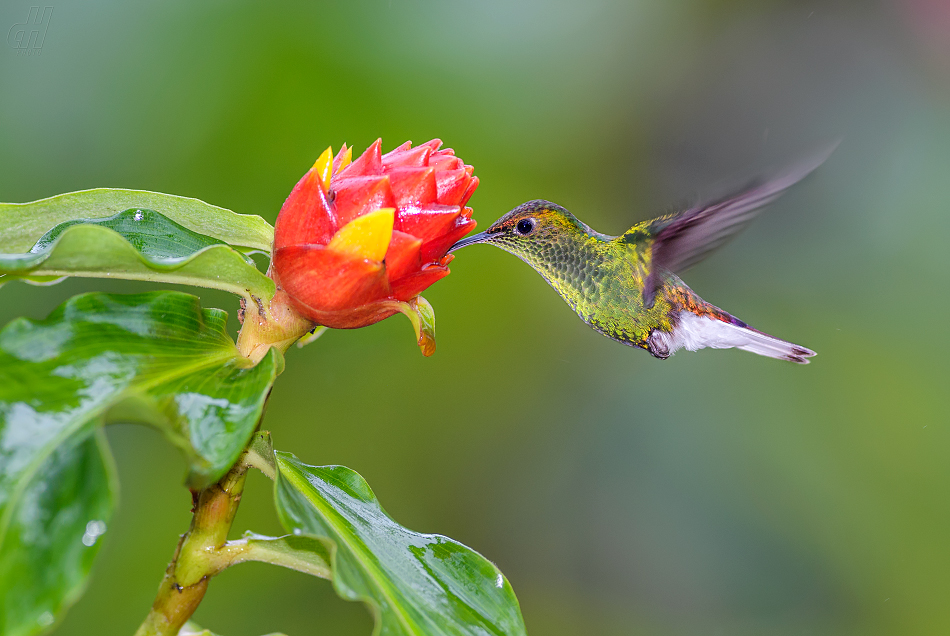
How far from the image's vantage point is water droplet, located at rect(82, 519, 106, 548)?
667 millimetres

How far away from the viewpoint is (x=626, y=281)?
5.36 ft

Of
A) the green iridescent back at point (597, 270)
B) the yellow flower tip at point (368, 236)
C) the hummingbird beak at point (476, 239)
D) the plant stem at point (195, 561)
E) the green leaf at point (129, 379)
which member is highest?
the green iridescent back at point (597, 270)

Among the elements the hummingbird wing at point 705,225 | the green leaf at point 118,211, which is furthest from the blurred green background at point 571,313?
the green leaf at point 118,211

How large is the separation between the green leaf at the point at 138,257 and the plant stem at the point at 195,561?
0.22 metres

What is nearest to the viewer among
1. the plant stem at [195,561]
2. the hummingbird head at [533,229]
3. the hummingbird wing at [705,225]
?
the plant stem at [195,561]

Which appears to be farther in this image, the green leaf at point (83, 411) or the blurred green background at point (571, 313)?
the blurred green background at point (571, 313)

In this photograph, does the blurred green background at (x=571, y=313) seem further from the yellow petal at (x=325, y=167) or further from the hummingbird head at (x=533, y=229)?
the yellow petal at (x=325, y=167)

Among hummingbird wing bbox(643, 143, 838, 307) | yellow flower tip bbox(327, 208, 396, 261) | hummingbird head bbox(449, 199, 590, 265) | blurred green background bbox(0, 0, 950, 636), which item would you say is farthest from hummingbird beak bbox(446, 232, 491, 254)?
blurred green background bbox(0, 0, 950, 636)

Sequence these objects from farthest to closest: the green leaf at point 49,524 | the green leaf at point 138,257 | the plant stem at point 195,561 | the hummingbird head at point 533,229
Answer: the hummingbird head at point 533,229
the plant stem at point 195,561
the green leaf at point 138,257
the green leaf at point 49,524

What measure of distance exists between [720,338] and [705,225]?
0.30 m

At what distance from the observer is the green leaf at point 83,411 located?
65 centimetres

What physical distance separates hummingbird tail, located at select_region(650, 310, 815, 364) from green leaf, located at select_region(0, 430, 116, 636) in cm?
122

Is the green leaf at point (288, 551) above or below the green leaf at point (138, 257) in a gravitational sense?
below

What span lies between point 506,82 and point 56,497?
2.47 meters
